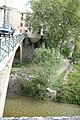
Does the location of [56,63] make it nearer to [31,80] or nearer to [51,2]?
[31,80]

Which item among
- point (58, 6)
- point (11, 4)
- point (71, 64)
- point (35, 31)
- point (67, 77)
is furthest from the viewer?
point (11, 4)

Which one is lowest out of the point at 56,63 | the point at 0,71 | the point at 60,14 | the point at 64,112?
the point at 64,112

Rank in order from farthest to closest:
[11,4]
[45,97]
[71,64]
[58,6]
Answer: [11,4]
[71,64]
[58,6]
[45,97]

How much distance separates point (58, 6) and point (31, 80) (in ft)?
32.1

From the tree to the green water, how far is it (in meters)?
9.51

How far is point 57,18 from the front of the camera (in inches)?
1163

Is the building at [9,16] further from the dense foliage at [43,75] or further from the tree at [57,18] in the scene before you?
the dense foliage at [43,75]

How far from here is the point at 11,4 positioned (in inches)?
1500

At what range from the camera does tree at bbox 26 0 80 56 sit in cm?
2917

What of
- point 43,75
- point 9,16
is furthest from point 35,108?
point 9,16

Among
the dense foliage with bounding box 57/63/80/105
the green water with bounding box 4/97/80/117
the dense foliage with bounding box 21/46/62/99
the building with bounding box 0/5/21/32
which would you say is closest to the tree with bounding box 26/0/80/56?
the building with bounding box 0/5/21/32

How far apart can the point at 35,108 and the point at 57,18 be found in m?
12.5

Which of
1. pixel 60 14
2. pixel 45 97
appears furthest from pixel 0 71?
pixel 60 14

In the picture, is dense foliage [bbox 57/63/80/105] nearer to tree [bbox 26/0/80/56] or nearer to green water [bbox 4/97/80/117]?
green water [bbox 4/97/80/117]
